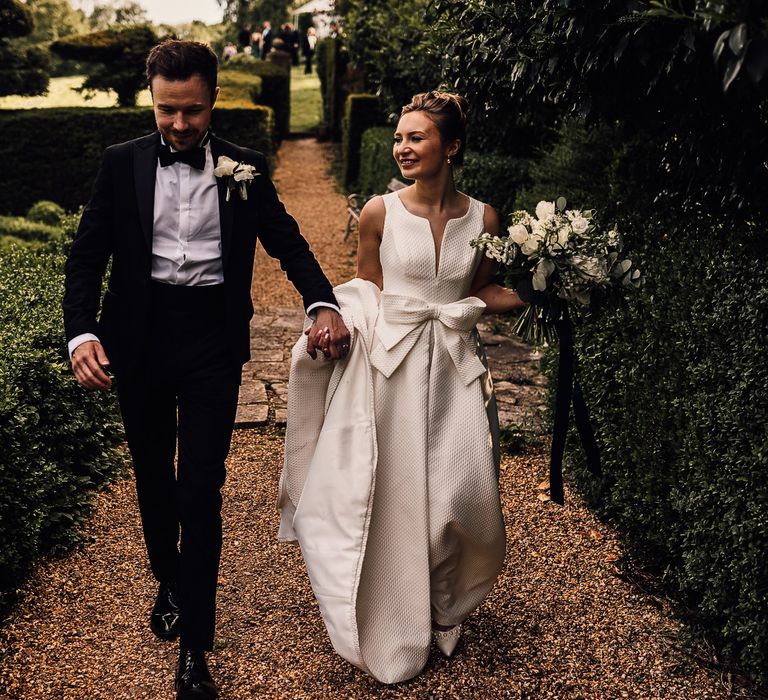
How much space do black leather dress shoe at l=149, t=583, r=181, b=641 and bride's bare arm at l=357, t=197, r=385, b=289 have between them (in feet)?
4.61

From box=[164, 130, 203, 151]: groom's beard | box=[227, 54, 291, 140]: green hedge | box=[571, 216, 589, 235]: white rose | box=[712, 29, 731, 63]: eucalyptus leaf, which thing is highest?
box=[712, 29, 731, 63]: eucalyptus leaf

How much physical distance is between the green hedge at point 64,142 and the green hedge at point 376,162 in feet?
5.66

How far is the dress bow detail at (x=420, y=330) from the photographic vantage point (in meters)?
3.12

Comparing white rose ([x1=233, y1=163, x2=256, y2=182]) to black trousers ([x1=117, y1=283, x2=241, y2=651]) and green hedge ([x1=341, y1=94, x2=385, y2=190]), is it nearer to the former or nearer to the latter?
black trousers ([x1=117, y1=283, x2=241, y2=651])

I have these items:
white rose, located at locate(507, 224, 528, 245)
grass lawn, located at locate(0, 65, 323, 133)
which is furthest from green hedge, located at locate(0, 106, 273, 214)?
white rose, located at locate(507, 224, 528, 245)

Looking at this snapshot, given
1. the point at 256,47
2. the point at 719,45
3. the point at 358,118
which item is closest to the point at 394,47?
the point at 358,118

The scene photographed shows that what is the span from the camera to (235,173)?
2908 mm

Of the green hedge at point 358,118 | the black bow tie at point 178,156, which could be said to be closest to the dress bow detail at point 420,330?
the black bow tie at point 178,156

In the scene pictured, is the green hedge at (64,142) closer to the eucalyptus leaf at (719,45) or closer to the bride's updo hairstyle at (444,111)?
the bride's updo hairstyle at (444,111)

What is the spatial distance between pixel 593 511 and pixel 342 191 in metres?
11.8

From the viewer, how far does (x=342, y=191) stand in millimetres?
15672

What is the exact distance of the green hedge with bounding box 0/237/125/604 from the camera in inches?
146

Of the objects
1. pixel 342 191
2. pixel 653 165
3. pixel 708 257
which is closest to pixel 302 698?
pixel 708 257

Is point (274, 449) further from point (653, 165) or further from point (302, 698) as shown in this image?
point (653, 165)
